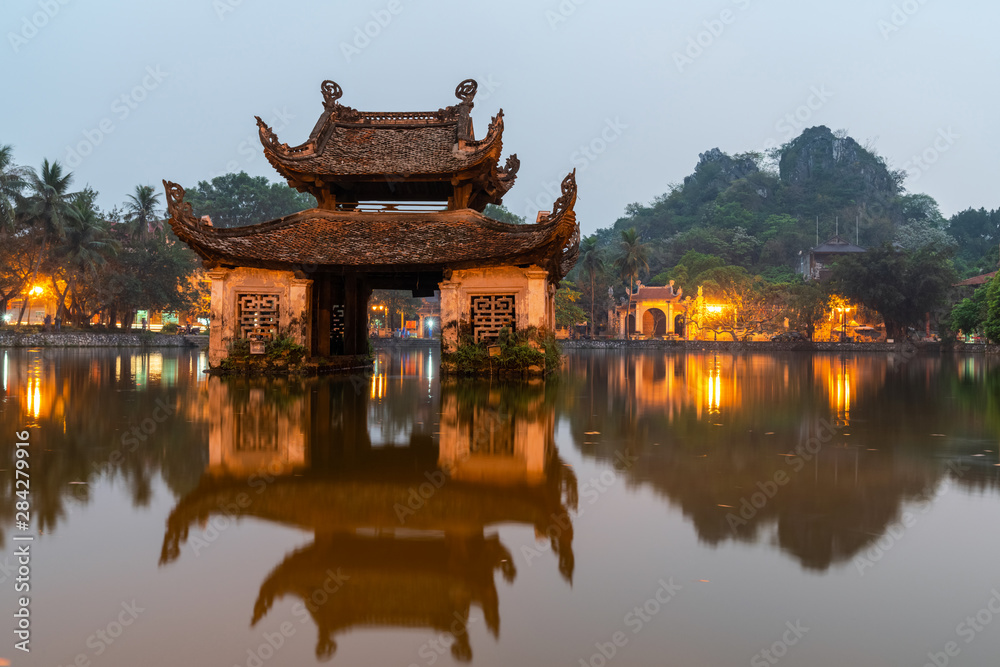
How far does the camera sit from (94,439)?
9406mm

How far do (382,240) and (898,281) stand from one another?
162 ft

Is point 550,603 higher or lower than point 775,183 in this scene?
lower

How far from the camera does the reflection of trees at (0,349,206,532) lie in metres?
6.52

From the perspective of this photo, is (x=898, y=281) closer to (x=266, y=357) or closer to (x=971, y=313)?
(x=971, y=313)

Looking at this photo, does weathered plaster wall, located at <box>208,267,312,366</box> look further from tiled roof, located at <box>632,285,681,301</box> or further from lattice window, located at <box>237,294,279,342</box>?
tiled roof, located at <box>632,285,681,301</box>

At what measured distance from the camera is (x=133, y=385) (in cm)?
1814

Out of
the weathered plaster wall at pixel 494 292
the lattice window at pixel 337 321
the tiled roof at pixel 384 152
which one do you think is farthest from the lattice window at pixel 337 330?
the weathered plaster wall at pixel 494 292

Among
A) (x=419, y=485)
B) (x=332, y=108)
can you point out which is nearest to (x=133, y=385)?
(x=332, y=108)

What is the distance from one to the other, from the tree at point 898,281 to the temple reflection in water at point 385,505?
54.2 meters

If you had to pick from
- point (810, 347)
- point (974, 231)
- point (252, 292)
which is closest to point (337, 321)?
point (252, 292)

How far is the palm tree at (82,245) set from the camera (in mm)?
49375

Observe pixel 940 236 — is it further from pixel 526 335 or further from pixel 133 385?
pixel 133 385

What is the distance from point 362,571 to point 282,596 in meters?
0.52

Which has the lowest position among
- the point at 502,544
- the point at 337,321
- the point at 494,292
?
the point at 502,544
